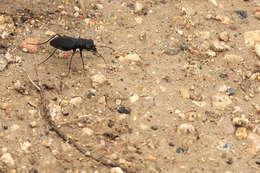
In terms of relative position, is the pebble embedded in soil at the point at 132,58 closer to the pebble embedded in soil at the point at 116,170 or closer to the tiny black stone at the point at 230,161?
the pebble embedded in soil at the point at 116,170

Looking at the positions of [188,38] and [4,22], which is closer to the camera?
[4,22]

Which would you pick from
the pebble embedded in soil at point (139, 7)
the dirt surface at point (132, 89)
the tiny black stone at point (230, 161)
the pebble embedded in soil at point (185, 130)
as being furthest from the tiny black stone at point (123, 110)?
the pebble embedded in soil at point (139, 7)

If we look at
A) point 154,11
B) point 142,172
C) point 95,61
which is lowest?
point 142,172

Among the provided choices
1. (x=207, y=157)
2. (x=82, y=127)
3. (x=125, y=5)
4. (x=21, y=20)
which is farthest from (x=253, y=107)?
(x=21, y=20)

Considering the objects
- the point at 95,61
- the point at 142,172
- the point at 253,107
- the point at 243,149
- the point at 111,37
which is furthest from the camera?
the point at 111,37

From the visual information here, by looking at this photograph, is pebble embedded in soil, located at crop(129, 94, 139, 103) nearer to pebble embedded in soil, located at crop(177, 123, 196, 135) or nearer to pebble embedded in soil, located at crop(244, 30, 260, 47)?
pebble embedded in soil, located at crop(177, 123, 196, 135)

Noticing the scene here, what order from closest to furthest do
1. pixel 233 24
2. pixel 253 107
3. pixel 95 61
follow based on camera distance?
pixel 253 107 < pixel 95 61 < pixel 233 24

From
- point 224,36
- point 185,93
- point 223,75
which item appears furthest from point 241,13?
point 185,93

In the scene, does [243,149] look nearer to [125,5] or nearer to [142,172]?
[142,172]
